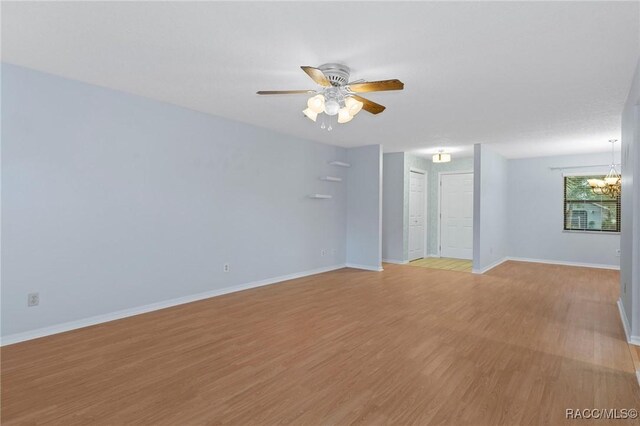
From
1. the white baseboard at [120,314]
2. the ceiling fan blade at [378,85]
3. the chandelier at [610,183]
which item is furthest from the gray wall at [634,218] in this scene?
the white baseboard at [120,314]

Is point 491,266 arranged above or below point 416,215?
below

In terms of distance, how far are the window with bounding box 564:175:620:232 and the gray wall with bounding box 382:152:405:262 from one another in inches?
143

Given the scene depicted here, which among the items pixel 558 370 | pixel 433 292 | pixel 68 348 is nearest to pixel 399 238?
pixel 433 292

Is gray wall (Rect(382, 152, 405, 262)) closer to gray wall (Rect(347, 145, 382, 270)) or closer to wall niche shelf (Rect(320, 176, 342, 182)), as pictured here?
gray wall (Rect(347, 145, 382, 270))

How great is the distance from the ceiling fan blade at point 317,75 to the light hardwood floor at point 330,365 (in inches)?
87.8

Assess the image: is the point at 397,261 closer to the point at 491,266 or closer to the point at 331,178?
the point at 491,266

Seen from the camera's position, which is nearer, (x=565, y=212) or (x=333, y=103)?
(x=333, y=103)

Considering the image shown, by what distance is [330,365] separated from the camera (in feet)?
8.87

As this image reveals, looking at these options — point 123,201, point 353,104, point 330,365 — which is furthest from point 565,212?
point 123,201

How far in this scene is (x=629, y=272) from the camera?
3363 mm

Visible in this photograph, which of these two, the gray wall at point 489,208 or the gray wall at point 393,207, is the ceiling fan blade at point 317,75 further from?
the gray wall at point 393,207

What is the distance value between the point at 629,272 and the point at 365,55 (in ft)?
10.8

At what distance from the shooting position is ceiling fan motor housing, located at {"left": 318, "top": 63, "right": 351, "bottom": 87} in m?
2.87

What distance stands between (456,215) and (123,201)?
23.7 feet
